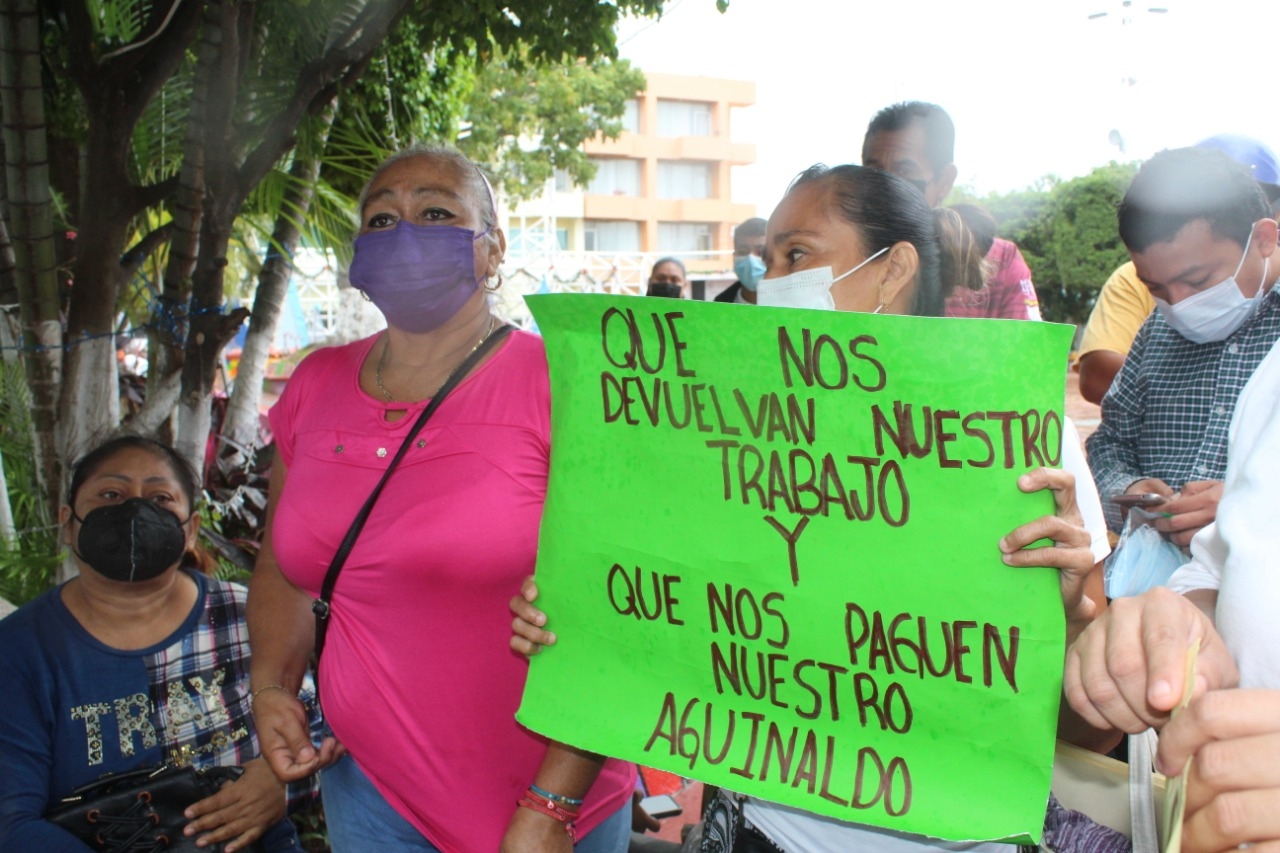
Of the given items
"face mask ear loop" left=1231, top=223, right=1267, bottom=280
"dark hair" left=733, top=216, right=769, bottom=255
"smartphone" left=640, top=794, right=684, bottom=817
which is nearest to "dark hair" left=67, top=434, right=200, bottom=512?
"smartphone" left=640, top=794, right=684, bottom=817

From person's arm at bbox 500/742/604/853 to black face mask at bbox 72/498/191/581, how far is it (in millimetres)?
1382

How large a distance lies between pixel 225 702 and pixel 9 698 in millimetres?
495

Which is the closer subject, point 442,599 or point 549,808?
point 549,808

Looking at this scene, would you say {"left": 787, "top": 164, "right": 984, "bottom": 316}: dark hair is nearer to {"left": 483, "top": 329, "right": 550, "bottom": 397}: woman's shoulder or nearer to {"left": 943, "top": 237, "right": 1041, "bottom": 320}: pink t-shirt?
{"left": 483, "top": 329, "right": 550, "bottom": 397}: woman's shoulder

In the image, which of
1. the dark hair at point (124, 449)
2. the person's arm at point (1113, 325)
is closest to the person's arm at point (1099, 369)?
the person's arm at point (1113, 325)

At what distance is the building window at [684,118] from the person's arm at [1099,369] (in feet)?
156

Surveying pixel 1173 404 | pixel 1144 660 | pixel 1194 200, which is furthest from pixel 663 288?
pixel 1144 660

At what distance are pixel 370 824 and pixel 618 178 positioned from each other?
48383 millimetres

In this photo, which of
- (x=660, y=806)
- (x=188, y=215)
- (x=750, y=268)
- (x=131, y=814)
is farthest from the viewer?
(x=750, y=268)

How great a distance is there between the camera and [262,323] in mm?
5363

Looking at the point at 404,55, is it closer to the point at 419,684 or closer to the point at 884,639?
the point at 419,684

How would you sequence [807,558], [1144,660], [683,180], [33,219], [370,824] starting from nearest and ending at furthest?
[1144,660] → [807,558] → [370,824] → [33,219] → [683,180]

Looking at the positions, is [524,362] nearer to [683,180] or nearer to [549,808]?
[549,808]

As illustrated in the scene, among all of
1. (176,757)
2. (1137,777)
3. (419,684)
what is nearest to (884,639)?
(1137,777)
